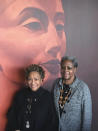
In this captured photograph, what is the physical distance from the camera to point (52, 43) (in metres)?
2.40

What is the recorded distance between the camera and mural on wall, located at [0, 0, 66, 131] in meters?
2.14

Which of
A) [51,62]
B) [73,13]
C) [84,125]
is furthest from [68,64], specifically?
[73,13]

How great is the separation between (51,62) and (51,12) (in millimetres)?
591

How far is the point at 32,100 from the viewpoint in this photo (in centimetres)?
Result: 199

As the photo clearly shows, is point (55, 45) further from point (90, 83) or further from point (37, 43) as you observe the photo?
point (90, 83)

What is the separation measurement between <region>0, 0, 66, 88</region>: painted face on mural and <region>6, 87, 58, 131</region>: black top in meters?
0.34

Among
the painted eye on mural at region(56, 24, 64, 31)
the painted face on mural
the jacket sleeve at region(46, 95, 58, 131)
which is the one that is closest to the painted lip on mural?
the painted face on mural

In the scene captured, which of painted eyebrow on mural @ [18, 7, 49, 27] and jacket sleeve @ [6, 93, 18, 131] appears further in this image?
painted eyebrow on mural @ [18, 7, 49, 27]

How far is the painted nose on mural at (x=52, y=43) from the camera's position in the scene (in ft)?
7.80

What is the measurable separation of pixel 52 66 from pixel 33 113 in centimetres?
69

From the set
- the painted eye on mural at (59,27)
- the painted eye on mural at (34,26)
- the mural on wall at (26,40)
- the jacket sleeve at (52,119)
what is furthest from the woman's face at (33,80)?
the painted eye on mural at (59,27)

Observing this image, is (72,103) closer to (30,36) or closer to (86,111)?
(86,111)

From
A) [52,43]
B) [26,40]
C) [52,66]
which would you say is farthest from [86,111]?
[26,40]

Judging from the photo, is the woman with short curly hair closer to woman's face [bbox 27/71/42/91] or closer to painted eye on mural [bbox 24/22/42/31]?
woman's face [bbox 27/71/42/91]
